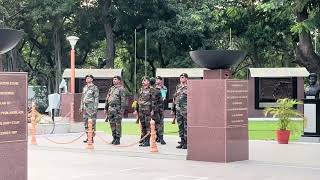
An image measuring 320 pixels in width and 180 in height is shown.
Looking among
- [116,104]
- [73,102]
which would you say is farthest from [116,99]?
[73,102]

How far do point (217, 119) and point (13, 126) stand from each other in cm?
602

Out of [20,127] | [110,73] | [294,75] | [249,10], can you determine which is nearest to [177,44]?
[110,73]

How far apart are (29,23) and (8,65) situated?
10.3ft

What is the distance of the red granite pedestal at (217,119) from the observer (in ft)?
42.8

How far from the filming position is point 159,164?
1270cm

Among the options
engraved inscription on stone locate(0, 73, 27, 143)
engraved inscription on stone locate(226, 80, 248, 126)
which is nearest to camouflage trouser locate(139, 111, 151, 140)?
engraved inscription on stone locate(226, 80, 248, 126)

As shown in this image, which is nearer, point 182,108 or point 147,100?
point 182,108

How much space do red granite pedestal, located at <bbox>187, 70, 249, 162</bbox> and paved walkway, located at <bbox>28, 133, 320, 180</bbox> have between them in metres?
0.34

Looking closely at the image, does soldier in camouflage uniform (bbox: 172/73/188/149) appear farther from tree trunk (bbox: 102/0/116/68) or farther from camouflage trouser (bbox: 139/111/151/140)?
tree trunk (bbox: 102/0/116/68)

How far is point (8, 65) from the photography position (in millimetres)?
41625

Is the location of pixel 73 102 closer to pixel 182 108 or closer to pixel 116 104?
pixel 116 104

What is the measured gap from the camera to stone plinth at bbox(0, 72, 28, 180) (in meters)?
7.72

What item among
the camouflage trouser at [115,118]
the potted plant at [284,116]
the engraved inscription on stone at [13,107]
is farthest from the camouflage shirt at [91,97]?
the engraved inscription on stone at [13,107]

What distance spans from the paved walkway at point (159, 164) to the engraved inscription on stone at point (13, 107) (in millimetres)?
2953
